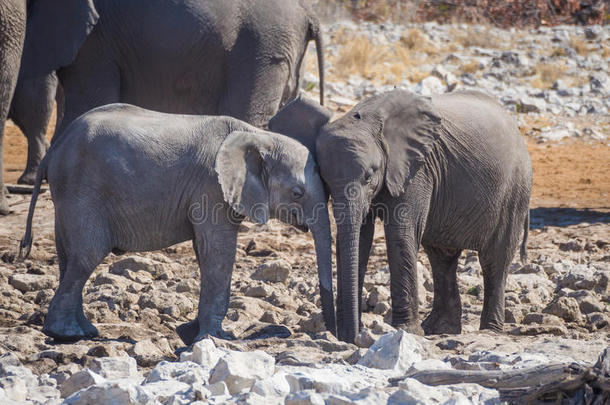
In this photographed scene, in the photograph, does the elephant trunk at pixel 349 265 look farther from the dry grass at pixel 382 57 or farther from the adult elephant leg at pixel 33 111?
the dry grass at pixel 382 57

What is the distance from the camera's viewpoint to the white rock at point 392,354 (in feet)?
16.1

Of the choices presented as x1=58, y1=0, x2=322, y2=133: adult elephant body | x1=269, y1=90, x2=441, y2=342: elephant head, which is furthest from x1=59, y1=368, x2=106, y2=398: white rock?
x1=58, y1=0, x2=322, y2=133: adult elephant body

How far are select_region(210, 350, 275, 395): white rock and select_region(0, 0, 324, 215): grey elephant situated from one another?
389 cm

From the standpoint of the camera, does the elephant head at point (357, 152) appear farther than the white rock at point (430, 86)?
No

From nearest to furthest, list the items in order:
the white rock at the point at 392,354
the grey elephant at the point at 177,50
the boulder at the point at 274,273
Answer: the white rock at the point at 392,354, the boulder at the point at 274,273, the grey elephant at the point at 177,50

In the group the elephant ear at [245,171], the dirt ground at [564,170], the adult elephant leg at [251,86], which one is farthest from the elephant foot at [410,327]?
the dirt ground at [564,170]

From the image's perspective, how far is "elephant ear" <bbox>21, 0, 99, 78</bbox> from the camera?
813 cm

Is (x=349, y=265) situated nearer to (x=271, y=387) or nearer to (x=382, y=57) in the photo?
(x=271, y=387)

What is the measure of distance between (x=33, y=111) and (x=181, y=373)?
20.9 feet

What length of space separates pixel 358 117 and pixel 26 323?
207 cm

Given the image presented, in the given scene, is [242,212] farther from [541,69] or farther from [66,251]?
[541,69]

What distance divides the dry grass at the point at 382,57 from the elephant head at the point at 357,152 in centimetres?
955

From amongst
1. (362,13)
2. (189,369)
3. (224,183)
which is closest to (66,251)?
(224,183)

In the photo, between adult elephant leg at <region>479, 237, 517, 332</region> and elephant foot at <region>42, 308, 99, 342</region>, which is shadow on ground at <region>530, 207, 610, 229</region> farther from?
elephant foot at <region>42, 308, 99, 342</region>
